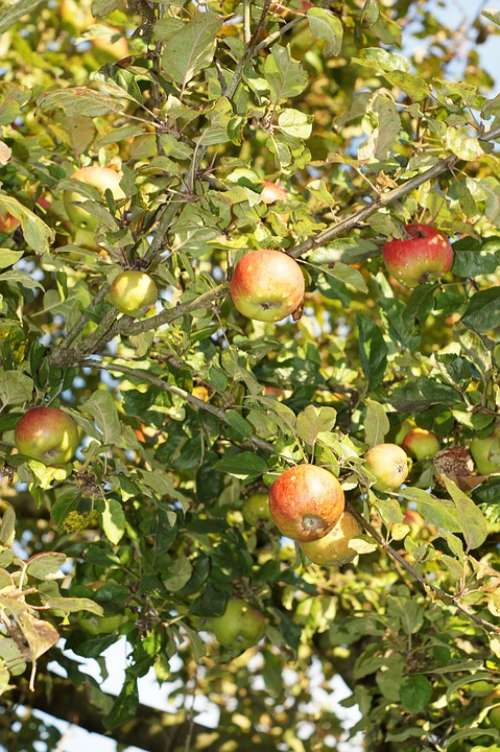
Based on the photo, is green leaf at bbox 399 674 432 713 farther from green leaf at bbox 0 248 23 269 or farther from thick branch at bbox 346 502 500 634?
green leaf at bbox 0 248 23 269

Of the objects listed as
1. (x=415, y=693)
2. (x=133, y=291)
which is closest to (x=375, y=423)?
(x=133, y=291)

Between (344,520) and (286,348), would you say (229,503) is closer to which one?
(286,348)

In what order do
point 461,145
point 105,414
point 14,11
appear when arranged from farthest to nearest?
point 105,414
point 461,145
point 14,11

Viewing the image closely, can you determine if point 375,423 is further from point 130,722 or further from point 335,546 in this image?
point 130,722

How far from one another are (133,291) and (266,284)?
0.28 meters

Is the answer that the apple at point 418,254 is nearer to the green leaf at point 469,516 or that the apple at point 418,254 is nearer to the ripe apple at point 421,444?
the ripe apple at point 421,444

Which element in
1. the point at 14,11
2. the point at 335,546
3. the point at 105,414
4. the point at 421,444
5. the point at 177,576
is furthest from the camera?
the point at 177,576

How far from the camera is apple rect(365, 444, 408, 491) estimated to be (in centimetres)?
214

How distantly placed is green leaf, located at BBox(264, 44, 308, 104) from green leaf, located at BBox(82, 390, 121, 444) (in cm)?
78

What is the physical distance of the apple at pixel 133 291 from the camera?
2.13 meters

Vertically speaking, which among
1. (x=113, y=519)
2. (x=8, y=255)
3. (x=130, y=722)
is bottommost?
(x=130, y=722)

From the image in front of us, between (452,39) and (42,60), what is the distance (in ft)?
7.51

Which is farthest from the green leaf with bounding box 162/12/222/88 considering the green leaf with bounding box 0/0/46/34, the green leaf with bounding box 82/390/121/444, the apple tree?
the green leaf with bounding box 82/390/121/444

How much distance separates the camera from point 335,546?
7.20 ft
